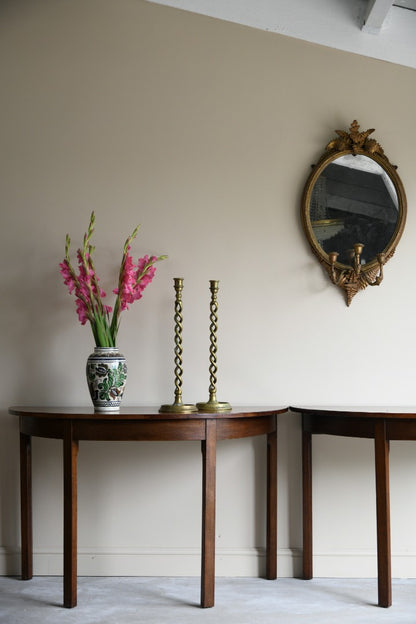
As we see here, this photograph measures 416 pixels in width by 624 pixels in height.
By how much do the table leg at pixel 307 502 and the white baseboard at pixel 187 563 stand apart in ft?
0.24

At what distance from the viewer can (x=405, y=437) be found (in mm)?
2834

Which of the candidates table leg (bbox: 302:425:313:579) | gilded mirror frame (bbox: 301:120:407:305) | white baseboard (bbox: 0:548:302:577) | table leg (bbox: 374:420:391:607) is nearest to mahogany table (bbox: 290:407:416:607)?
table leg (bbox: 374:420:391:607)

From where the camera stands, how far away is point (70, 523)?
279 centimetres

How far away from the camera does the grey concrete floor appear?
8.75ft

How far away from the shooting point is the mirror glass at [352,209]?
11.3ft

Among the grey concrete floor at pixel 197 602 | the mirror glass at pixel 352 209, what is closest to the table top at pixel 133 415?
the grey concrete floor at pixel 197 602

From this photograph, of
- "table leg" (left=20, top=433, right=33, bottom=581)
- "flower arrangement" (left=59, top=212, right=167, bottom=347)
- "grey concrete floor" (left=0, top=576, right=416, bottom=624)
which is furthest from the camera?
"table leg" (left=20, top=433, right=33, bottom=581)

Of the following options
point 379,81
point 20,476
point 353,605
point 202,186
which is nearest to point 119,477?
point 20,476

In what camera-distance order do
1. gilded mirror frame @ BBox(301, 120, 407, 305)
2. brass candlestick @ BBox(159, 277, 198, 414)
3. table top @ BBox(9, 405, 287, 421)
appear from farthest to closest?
gilded mirror frame @ BBox(301, 120, 407, 305) < brass candlestick @ BBox(159, 277, 198, 414) < table top @ BBox(9, 405, 287, 421)

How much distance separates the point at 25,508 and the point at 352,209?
202cm

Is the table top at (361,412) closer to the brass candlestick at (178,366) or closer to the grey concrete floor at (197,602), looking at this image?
the brass candlestick at (178,366)

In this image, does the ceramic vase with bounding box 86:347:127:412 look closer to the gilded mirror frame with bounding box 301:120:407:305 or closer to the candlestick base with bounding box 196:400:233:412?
the candlestick base with bounding box 196:400:233:412

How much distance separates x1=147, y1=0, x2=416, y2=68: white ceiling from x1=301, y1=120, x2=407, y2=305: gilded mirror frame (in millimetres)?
418

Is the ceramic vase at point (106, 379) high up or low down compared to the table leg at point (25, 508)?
up
